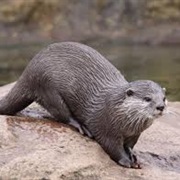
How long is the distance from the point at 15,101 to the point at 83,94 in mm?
508

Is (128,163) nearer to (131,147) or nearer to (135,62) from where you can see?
(131,147)

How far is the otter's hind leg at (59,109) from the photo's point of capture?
4.79 meters

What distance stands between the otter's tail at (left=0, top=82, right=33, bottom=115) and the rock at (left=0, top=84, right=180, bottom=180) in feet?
0.29

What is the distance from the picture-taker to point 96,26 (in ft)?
48.3

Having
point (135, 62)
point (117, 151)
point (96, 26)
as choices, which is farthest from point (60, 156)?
point (96, 26)

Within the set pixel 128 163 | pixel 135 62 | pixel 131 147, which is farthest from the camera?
pixel 135 62

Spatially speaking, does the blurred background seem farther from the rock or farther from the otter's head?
the otter's head

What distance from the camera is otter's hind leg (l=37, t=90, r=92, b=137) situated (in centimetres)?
479

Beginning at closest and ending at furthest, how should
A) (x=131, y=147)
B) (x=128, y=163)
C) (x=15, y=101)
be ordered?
(x=128, y=163) < (x=131, y=147) < (x=15, y=101)

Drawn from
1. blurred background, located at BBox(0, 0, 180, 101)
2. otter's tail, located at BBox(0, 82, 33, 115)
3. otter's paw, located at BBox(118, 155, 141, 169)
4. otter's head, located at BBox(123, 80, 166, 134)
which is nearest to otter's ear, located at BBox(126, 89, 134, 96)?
otter's head, located at BBox(123, 80, 166, 134)

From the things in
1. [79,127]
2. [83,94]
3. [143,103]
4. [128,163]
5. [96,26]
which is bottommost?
[96,26]

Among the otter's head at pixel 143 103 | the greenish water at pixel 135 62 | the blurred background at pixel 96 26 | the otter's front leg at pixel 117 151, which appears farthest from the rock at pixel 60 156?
the blurred background at pixel 96 26

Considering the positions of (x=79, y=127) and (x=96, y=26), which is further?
(x=96, y=26)

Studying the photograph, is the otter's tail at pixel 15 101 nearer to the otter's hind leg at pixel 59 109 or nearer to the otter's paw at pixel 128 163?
the otter's hind leg at pixel 59 109
